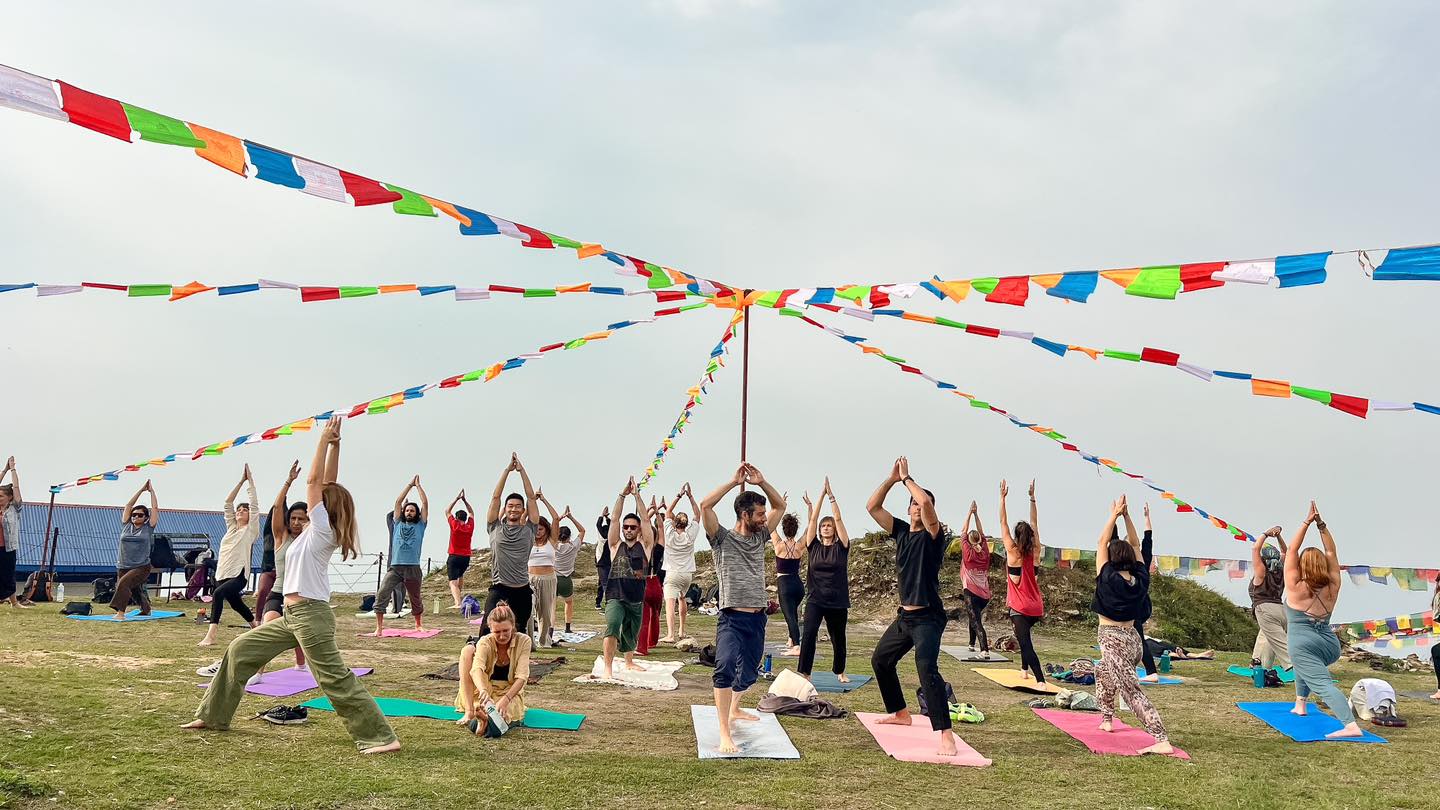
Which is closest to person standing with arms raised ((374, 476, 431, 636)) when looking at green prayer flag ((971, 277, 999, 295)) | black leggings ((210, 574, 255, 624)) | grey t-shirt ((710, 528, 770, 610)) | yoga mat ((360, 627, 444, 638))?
yoga mat ((360, 627, 444, 638))

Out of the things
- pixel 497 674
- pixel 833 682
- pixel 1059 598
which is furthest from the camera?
pixel 1059 598

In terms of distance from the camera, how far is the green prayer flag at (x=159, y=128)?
18.2 ft

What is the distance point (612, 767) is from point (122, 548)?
1120 cm

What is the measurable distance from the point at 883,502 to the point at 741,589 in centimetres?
131

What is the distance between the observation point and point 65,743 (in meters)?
5.93

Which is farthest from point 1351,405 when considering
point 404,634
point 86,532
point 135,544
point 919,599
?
point 86,532

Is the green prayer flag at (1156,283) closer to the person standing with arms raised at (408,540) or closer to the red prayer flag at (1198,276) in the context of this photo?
the red prayer flag at (1198,276)

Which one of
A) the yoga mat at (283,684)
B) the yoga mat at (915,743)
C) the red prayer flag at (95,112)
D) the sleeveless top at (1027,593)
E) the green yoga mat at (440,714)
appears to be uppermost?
the red prayer flag at (95,112)

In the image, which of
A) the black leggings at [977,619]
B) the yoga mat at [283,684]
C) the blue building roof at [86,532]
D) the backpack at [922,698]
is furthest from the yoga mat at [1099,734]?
the blue building roof at [86,532]

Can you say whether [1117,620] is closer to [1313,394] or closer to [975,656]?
[1313,394]

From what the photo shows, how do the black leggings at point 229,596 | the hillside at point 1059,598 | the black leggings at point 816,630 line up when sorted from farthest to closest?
the hillside at point 1059,598
the black leggings at point 229,596
the black leggings at point 816,630

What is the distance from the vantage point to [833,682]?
10.4m

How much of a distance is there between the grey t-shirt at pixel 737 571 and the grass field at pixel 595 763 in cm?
116

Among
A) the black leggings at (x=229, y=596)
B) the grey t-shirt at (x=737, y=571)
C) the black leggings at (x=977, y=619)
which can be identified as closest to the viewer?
the grey t-shirt at (x=737, y=571)
